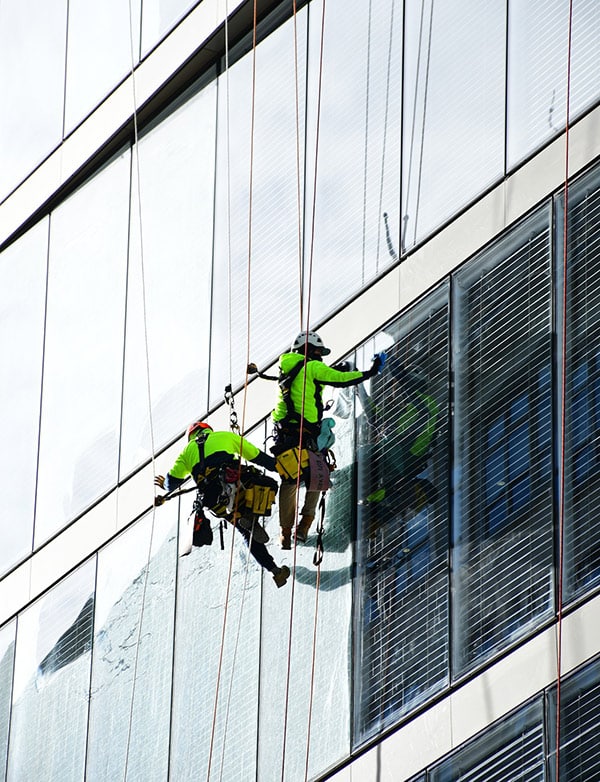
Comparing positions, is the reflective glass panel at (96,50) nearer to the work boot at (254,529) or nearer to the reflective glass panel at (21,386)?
the reflective glass panel at (21,386)

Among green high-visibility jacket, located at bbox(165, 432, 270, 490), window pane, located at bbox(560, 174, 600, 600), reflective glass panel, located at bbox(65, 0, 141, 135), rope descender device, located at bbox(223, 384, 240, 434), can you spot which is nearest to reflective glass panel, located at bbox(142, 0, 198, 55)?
reflective glass panel, located at bbox(65, 0, 141, 135)

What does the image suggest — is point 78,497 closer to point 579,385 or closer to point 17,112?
point 17,112

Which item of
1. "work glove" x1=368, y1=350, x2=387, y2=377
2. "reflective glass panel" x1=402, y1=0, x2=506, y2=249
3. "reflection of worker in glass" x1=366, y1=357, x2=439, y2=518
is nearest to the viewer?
"work glove" x1=368, y1=350, x2=387, y2=377

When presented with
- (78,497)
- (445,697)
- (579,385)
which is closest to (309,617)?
(445,697)

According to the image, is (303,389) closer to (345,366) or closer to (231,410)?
(345,366)

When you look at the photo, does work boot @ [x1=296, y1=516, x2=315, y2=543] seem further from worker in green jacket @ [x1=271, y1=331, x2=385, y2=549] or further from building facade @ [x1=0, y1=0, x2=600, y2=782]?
worker in green jacket @ [x1=271, y1=331, x2=385, y2=549]

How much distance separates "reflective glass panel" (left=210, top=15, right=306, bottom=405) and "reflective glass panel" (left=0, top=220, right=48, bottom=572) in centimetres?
359

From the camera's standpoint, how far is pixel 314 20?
2045cm

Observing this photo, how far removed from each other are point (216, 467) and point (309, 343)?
1.37 meters

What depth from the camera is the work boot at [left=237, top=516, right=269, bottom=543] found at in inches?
747

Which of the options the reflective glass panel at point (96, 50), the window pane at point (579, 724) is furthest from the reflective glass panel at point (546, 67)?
the reflective glass panel at point (96, 50)

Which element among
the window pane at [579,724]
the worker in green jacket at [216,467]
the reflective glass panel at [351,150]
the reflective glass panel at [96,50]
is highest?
the reflective glass panel at [96,50]

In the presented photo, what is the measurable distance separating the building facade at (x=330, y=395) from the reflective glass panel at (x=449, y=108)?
0.09 feet

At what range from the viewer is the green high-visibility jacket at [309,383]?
18.0 m
